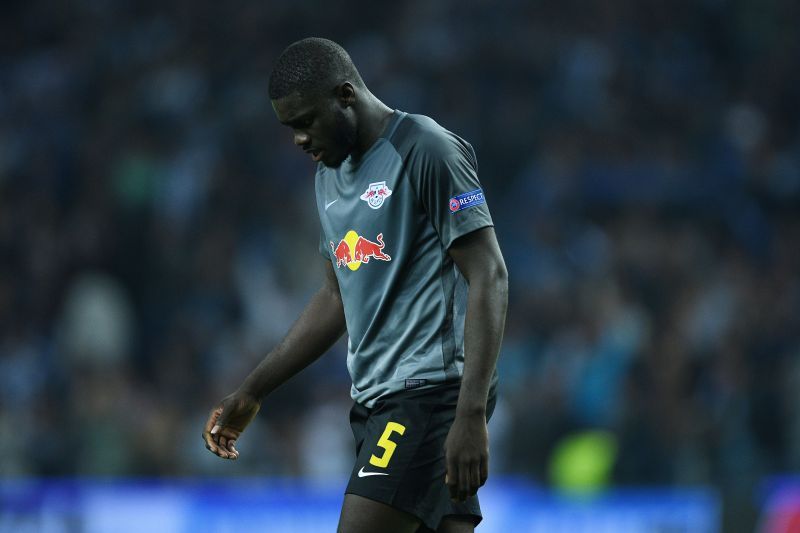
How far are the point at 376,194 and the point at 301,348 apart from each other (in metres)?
0.67

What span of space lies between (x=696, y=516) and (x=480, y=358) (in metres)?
5.13

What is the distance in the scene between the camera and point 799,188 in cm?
1198

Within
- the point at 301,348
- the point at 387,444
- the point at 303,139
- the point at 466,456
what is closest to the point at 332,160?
the point at 303,139

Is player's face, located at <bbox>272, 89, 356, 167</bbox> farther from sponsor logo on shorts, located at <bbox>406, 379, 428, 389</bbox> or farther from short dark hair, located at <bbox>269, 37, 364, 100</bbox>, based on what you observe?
sponsor logo on shorts, located at <bbox>406, 379, 428, 389</bbox>

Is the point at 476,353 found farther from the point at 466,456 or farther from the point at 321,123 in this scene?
the point at 321,123

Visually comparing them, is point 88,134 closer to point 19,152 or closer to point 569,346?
point 19,152

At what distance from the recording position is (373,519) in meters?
3.75

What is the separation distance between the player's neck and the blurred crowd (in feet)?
16.8

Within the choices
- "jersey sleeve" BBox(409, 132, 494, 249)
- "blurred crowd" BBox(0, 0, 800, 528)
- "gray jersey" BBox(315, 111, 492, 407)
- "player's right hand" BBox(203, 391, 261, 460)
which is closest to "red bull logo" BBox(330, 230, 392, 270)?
"gray jersey" BBox(315, 111, 492, 407)

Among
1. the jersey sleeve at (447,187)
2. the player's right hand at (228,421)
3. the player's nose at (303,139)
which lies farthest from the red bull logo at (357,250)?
the player's right hand at (228,421)

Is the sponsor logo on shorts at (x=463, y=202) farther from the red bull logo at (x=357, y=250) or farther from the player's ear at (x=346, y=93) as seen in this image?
the player's ear at (x=346, y=93)

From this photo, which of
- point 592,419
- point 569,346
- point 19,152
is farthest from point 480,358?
point 19,152

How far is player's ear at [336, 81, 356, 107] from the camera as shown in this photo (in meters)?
3.86

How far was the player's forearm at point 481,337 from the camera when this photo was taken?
360 centimetres
